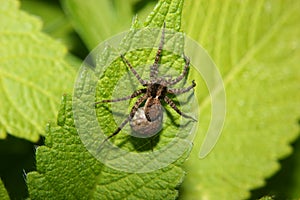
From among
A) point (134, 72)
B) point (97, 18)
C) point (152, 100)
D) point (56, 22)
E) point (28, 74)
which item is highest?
point (56, 22)

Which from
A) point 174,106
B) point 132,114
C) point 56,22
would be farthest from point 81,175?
point 56,22

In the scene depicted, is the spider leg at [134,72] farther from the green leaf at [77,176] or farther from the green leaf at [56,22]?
the green leaf at [56,22]

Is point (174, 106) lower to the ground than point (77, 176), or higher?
higher

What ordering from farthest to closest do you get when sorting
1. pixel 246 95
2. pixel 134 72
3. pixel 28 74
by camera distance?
pixel 246 95, pixel 28 74, pixel 134 72

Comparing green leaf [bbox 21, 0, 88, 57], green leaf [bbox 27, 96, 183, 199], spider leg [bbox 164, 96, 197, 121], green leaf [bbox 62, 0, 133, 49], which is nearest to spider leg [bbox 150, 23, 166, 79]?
spider leg [bbox 164, 96, 197, 121]

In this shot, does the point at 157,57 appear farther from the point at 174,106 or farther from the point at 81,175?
the point at 81,175

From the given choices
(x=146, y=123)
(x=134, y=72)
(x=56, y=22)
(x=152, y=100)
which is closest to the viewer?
(x=134, y=72)

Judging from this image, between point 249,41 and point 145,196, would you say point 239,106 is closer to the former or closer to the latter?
point 249,41
